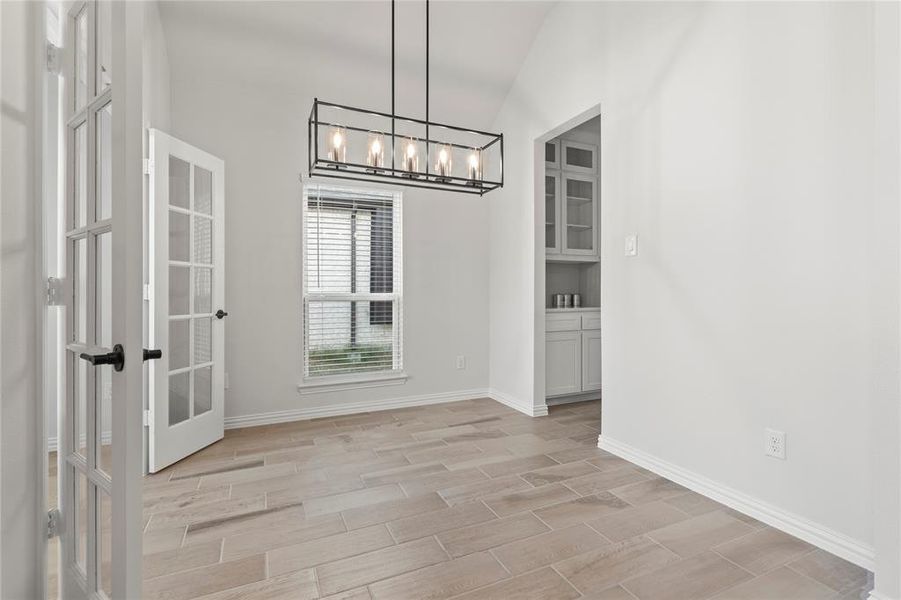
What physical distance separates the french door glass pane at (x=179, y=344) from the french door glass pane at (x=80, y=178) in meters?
1.56

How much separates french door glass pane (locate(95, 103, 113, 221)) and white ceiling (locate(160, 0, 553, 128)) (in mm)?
2331

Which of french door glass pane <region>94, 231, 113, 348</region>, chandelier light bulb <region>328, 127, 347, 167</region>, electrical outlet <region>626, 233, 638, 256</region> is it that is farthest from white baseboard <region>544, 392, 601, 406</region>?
french door glass pane <region>94, 231, 113, 348</region>

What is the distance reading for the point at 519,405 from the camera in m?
4.00

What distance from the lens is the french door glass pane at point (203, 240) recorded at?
9.85 feet

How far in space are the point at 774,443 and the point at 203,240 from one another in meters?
3.49

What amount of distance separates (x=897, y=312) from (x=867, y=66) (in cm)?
99

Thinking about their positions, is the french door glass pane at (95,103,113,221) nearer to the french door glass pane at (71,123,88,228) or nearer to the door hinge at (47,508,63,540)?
the french door glass pane at (71,123,88,228)

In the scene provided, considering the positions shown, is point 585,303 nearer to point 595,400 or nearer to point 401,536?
point 595,400

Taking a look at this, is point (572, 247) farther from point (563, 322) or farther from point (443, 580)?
point (443, 580)

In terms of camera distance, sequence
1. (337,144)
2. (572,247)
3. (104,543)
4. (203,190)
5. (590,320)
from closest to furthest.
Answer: (104,543)
(337,144)
(203,190)
(590,320)
(572,247)

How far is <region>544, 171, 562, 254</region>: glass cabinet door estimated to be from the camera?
14.1 feet

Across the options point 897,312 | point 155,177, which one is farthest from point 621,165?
point 155,177

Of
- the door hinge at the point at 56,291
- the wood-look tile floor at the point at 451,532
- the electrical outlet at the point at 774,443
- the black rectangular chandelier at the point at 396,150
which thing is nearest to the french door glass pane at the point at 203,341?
the wood-look tile floor at the point at 451,532

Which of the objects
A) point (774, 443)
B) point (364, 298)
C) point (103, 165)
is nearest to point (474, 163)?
point (364, 298)
